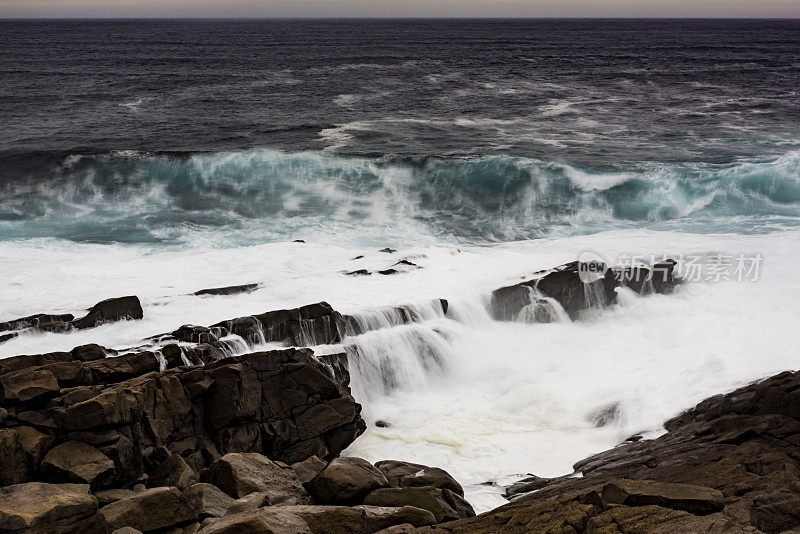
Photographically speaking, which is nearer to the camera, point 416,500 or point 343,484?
point 416,500

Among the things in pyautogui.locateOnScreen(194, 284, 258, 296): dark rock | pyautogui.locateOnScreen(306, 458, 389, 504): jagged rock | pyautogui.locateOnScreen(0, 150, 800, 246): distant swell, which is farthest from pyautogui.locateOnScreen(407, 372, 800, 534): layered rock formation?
pyautogui.locateOnScreen(0, 150, 800, 246): distant swell

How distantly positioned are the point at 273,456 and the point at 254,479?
9.13 ft

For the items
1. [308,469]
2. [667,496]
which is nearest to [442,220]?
[308,469]

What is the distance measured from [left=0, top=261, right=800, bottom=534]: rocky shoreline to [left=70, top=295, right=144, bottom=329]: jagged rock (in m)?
0.03

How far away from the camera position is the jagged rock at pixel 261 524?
888cm

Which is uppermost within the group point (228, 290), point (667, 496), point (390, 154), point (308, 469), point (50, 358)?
point (390, 154)

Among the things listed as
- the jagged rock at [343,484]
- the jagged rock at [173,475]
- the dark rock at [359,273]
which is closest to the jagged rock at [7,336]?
the jagged rock at [173,475]

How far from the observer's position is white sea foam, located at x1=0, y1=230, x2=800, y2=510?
15570 mm

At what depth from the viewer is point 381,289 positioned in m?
19.8

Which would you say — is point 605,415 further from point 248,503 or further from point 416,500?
point 248,503

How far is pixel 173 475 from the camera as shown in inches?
468

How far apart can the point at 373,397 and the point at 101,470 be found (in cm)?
681

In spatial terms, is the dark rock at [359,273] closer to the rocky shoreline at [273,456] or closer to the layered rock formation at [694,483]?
the rocky shoreline at [273,456]

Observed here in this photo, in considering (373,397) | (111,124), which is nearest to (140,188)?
(111,124)
